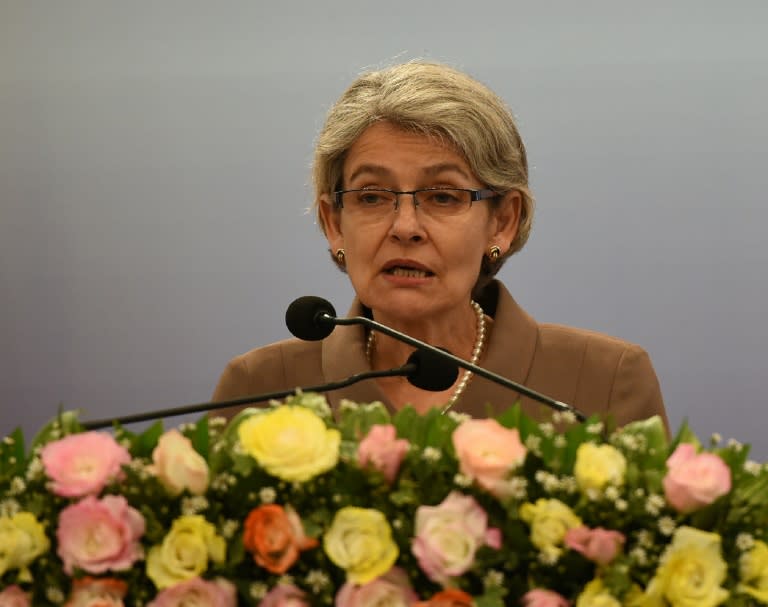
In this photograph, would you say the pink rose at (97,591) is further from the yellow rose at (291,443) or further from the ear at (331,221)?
the ear at (331,221)

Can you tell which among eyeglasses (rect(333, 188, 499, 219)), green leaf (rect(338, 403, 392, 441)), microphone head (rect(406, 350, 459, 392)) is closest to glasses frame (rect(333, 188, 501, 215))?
eyeglasses (rect(333, 188, 499, 219))

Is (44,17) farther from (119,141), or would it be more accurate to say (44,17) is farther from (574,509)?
(574,509)

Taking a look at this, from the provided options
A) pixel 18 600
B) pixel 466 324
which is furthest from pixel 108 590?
pixel 466 324

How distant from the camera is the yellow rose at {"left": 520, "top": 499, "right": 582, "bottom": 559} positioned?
111cm

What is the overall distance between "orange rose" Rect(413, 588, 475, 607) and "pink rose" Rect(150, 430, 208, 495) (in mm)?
214

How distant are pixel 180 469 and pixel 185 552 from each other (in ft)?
0.23

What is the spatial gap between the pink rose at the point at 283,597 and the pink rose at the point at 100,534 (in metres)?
0.11

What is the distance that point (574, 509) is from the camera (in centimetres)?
114

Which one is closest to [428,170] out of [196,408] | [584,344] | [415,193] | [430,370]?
[415,193]

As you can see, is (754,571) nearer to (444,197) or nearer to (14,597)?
(14,597)

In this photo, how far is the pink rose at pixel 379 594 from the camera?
1.11 metres

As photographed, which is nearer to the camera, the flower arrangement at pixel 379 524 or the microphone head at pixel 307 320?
the flower arrangement at pixel 379 524

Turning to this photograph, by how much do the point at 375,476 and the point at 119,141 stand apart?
2.11 metres

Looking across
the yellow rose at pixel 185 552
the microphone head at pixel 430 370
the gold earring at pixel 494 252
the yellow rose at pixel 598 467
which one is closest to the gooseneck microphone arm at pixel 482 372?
the microphone head at pixel 430 370
